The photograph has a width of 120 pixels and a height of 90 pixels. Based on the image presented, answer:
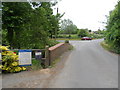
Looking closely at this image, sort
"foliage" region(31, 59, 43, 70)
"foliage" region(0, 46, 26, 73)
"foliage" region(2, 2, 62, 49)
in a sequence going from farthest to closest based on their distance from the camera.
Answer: "foliage" region(2, 2, 62, 49) < "foliage" region(31, 59, 43, 70) < "foliage" region(0, 46, 26, 73)

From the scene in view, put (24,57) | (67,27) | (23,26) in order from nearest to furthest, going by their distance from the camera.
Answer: (24,57) < (23,26) < (67,27)

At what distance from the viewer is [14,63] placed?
5.60 m

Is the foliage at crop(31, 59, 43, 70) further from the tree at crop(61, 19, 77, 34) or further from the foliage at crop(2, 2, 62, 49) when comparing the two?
the tree at crop(61, 19, 77, 34)

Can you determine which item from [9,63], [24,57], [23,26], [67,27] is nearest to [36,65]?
[24,57]

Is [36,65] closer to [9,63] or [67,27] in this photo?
[9,63]

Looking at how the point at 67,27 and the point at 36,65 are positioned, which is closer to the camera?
the point at 36,65

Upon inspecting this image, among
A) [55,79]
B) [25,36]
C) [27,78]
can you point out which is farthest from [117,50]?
[27,78]

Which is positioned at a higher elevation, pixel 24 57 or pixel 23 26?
pixel 23 26

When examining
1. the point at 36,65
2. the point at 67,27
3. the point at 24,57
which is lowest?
the point at 36,65

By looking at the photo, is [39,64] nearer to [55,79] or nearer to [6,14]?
[55,79]

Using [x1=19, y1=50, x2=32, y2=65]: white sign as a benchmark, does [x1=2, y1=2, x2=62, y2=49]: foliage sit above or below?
above

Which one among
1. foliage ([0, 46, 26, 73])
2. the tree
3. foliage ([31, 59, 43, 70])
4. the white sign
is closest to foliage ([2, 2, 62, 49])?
foliage ([31, 59, 43, 70])

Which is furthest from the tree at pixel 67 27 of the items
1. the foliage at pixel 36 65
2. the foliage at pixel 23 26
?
the foliage at pixel 36 65

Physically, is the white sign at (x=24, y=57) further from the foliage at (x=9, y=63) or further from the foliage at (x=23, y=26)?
the foliage at (x=23, y=26)
